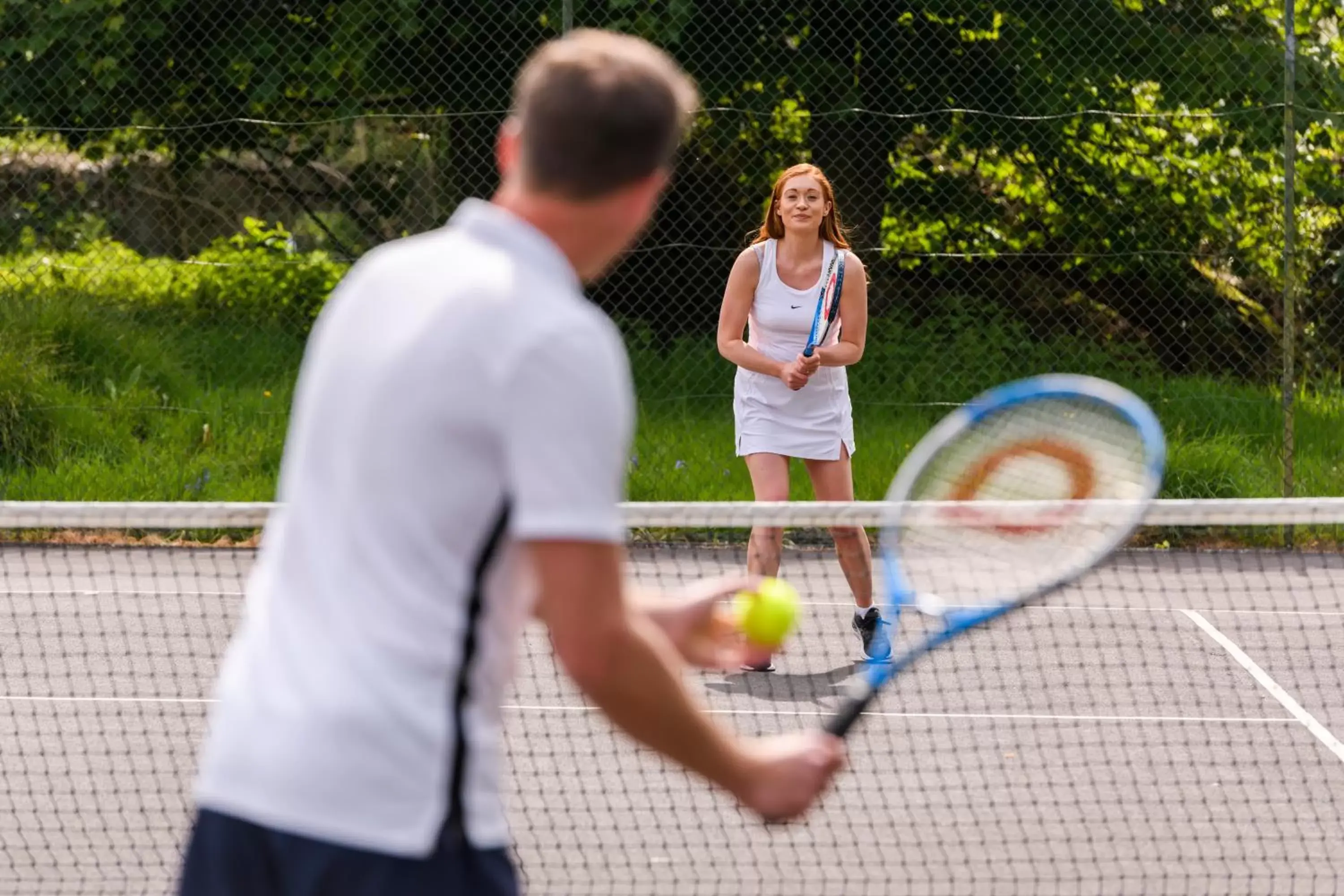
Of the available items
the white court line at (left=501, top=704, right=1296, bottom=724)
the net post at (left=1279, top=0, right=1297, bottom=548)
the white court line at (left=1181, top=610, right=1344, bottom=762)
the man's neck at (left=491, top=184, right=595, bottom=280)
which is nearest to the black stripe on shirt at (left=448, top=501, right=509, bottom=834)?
the man's neck at (left=491, top=184, right=595, bottom=280)

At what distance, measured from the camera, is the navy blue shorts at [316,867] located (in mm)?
1946

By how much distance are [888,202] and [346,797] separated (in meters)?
10.8

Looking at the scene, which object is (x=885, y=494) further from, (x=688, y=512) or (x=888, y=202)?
(x=688, y=512)

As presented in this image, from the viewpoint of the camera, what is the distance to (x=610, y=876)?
15.3ft

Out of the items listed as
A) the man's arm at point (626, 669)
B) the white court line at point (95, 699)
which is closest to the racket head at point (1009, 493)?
the man's arm at point (626, 669)

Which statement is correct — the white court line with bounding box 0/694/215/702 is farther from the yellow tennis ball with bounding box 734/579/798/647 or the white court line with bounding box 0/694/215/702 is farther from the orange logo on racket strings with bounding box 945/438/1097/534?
the yellow tennis ball with bounding box 734/579/798/647

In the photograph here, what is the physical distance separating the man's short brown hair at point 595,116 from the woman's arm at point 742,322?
473 cm

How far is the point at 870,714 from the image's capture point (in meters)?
6.33

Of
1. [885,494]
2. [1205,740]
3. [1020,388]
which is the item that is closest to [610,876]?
[1020,388]

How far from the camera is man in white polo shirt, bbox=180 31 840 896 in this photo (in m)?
1.82

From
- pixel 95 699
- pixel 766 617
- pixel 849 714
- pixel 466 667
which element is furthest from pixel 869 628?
pixel 466 667

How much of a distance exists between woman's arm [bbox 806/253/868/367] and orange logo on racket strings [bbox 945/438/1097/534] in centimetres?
325

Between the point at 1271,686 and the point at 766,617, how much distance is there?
5018mm

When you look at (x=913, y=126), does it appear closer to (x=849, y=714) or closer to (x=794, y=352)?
(x=794, y=352)
